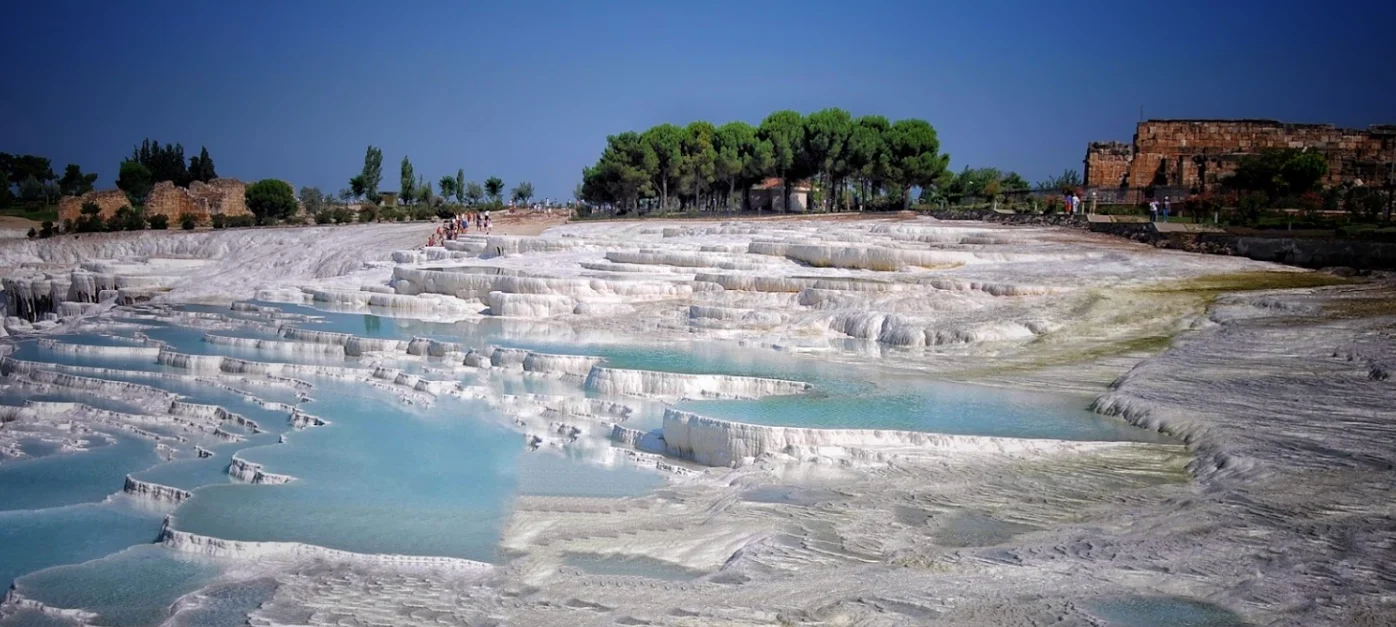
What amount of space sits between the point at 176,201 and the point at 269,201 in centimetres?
313

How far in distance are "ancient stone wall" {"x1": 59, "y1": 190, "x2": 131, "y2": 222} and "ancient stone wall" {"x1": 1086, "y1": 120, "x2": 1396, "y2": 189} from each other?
3063 centimetres

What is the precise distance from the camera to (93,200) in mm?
37906

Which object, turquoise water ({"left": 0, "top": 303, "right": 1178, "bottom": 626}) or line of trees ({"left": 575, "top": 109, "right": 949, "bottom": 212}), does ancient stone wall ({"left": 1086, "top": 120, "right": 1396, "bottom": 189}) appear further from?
turquoise water ({"left": 0, "top": 303, "right": 1178, "bottom": 626})

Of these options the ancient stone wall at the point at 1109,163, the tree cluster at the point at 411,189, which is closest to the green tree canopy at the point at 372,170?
the tree cluster at the point at 411,189

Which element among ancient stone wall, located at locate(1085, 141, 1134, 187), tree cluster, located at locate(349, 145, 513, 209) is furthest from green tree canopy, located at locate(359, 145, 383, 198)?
ancient stone wall, located at locate(1085, 141, 1134, 187)

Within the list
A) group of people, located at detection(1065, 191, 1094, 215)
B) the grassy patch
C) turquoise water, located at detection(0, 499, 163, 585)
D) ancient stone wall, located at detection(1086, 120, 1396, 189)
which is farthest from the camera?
ancient stone wall, located at detection(1086, 120, 1396, 189)

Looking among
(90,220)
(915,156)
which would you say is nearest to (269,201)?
(90,220)

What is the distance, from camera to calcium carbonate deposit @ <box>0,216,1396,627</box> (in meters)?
5.89

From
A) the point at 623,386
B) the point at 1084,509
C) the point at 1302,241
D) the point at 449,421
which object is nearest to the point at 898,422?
the point at 1084,509

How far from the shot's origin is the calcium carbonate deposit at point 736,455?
5.89 meters

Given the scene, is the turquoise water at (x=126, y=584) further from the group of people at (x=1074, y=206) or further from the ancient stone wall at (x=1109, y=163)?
the ancient stone wall at (x=1109, y=163)

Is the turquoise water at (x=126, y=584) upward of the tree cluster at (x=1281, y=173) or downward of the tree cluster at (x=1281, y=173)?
downward

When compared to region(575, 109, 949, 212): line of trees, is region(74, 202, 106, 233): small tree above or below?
below

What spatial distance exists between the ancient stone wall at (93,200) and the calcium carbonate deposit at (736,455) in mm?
21694
